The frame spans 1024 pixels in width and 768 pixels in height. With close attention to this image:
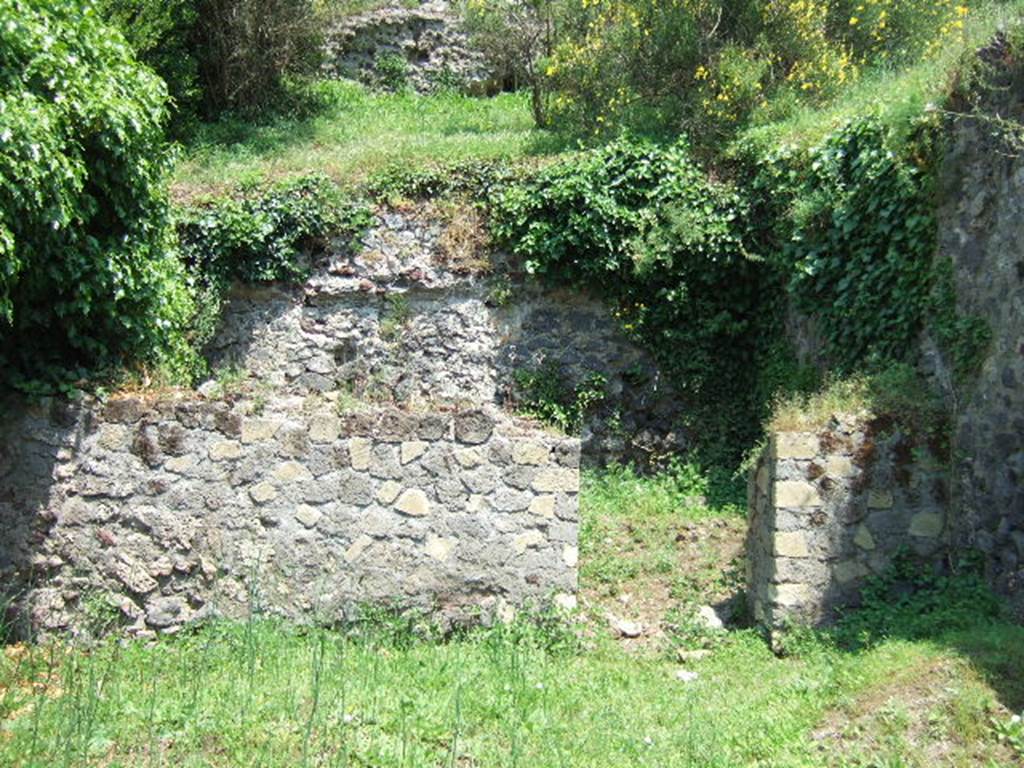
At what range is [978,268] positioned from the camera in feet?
22.2

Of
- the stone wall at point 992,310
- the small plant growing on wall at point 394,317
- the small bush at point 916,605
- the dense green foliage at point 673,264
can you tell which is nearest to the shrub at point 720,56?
the dense green foliage at point 673,264

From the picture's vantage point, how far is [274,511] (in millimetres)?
6727

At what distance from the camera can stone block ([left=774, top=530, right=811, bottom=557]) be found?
254 inches

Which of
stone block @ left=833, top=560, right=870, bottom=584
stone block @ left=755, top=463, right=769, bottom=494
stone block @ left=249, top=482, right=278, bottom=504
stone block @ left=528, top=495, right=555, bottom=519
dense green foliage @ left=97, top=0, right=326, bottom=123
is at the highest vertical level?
dense green foliage @ left=97, top=0, right=326, bottom=123

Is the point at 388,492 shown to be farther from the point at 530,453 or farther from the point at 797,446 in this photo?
the point at 797,446

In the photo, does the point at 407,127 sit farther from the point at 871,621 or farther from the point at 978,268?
the point at 871,621

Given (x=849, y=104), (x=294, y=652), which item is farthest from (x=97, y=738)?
(x=849, y=104)

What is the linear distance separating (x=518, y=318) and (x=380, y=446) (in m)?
4.17

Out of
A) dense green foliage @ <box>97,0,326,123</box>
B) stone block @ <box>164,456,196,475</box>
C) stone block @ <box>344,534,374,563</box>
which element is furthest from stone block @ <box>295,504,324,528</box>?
dense green foliage @ <box>97,0,326,123</box>

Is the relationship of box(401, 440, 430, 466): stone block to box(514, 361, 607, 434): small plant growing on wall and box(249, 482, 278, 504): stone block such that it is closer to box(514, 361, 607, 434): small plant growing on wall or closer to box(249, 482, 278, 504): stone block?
box(249, 482, 278, 504): stone block

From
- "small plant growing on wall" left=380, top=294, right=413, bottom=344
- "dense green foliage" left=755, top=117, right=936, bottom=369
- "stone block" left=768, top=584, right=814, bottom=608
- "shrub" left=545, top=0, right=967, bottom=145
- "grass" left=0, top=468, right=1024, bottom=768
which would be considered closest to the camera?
"grass" left=0, top=468, right=1024, bottom=768

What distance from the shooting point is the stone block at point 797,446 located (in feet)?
21.5

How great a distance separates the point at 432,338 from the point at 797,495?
511 cm

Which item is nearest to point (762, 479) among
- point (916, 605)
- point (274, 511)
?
point (916, 605)
